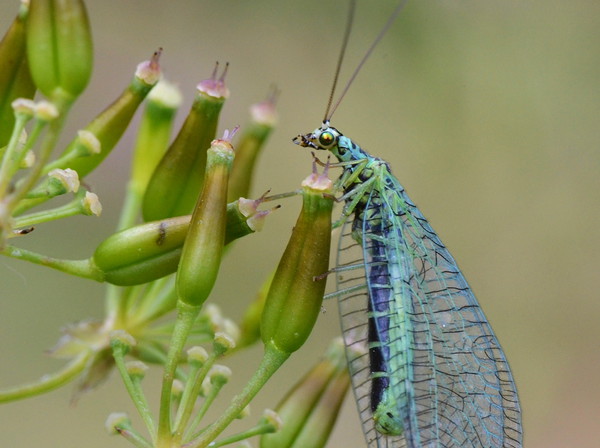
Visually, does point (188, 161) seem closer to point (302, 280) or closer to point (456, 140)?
point (302, 280)

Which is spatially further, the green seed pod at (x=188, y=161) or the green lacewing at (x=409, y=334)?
the green lacewing at (x=409, y=334)

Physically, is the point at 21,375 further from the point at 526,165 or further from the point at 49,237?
the point at 526,165

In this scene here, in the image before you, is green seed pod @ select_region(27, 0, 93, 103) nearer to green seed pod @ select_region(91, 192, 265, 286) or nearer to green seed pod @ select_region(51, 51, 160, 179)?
green seed pod @ select_region(51, 51, 160, 179)

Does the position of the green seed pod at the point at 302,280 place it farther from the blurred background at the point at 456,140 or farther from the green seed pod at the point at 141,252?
the blurred background at the point at 456,140

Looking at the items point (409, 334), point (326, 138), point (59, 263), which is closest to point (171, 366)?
point (59, 263)

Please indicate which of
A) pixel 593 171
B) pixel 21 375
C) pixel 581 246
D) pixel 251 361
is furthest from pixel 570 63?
pixel 21 375

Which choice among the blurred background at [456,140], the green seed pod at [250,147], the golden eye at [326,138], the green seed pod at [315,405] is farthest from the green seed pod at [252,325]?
the blurred background at [456,140]

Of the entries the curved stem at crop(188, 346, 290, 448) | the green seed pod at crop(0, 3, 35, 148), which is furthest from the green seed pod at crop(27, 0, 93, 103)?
the curved stem at crop(188, 346, 290, 448)
